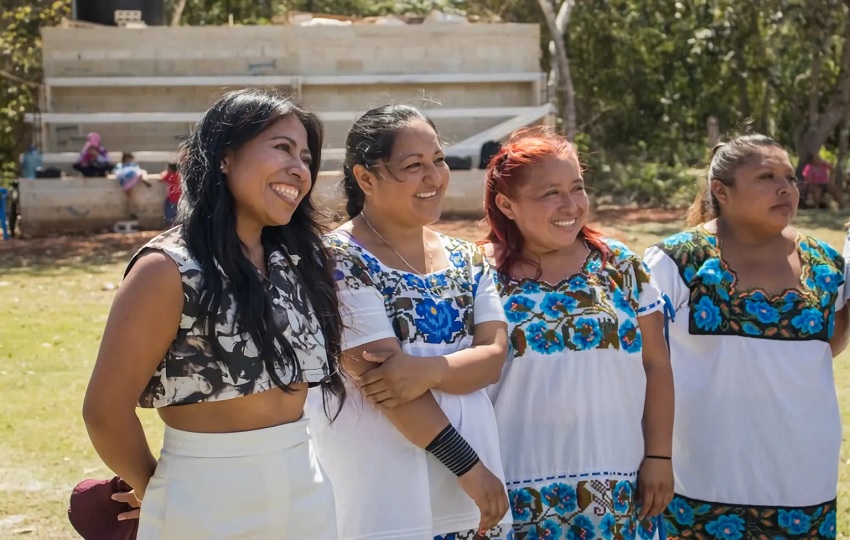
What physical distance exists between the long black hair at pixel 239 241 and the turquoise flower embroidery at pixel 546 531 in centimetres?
72

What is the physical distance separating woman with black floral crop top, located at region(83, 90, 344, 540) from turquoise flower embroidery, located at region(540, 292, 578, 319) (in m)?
0.83

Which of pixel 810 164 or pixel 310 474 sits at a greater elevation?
pixel 310 474

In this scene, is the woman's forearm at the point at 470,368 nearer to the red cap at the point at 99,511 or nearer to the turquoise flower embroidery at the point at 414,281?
the turquoise flower embroidery at the point at 414,281

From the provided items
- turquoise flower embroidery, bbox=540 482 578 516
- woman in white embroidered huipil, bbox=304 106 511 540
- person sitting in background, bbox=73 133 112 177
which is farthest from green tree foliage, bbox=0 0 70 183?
turquoise flower embroidery, bbox=540 482 578 516

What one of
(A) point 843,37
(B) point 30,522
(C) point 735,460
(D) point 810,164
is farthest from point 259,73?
(C) point 735,460

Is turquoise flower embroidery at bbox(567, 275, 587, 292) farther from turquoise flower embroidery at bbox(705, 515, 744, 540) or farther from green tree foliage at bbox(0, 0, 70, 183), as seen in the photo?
green tree foliage at bbox(0, 0, 70, 183)

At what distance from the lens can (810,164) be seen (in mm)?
22594

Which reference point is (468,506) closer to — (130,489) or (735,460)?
(130,489)

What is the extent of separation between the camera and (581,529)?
130 inches

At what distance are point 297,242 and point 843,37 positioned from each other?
79.2 feet

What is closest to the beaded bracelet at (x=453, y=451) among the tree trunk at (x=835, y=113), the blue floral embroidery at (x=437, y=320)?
the blue floral embroidery at (x=437, y=320)

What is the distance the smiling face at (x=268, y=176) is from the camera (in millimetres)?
2758

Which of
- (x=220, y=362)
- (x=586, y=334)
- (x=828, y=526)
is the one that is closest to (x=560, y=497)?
(x=586, y=334)

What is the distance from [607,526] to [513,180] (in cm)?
106
